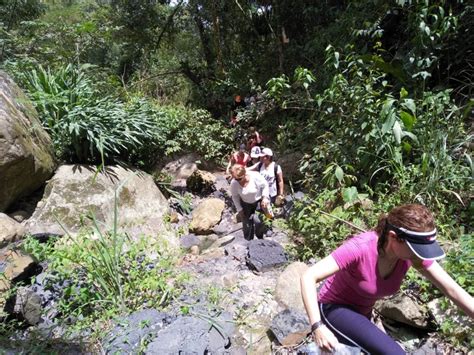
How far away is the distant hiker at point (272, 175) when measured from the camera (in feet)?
16.6

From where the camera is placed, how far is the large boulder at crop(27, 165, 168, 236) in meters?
4.70

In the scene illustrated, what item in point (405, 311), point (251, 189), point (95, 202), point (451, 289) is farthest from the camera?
point (95, 202)

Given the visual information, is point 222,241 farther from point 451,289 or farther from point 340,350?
point 451,289

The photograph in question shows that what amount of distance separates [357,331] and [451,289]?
504 mm

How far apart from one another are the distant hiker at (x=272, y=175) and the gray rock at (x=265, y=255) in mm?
1257

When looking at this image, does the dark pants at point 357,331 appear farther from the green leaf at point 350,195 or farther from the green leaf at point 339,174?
the green leaf at point 339,174

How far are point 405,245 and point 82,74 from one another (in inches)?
237

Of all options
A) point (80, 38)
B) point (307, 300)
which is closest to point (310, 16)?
point (80, 38)

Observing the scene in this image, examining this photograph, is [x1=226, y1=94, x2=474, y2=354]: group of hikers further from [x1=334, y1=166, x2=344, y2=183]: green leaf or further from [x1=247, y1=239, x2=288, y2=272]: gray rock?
[x1=334, y1=166, x2=344, y2=183]: green leaf

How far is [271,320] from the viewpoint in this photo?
2.87 m

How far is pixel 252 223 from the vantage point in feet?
14.9

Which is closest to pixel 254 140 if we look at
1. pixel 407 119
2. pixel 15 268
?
pixel 407 119

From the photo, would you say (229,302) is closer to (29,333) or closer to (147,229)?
(29,333)

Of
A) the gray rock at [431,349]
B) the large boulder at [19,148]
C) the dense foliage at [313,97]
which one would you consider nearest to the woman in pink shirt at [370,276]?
the gray rock at [431,349]
